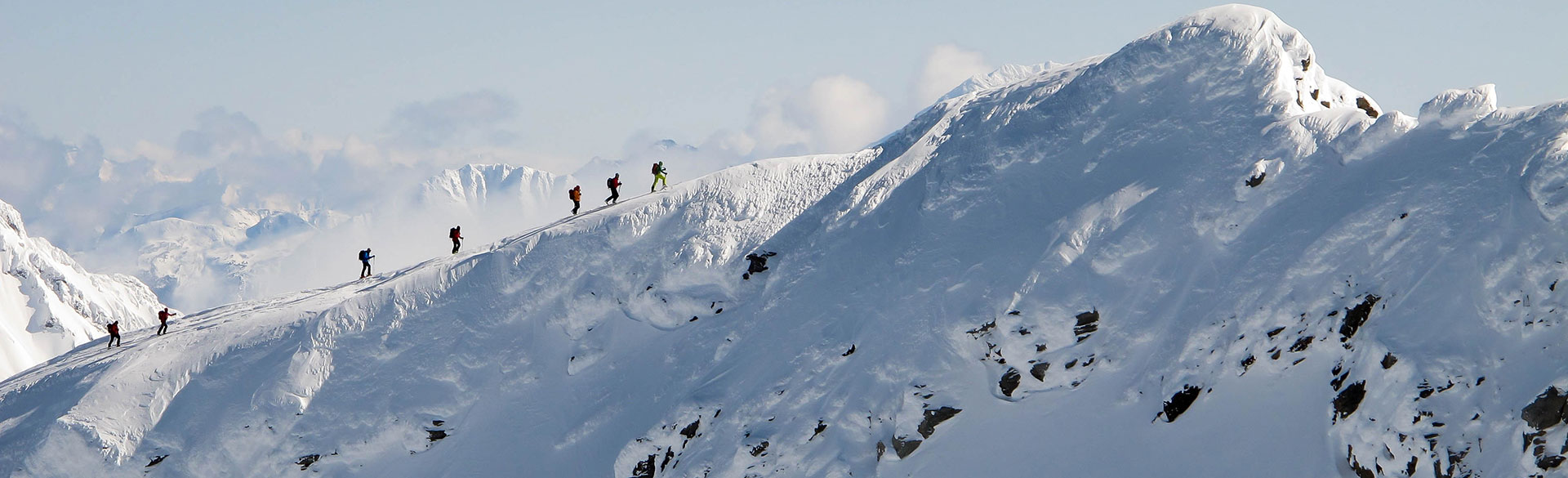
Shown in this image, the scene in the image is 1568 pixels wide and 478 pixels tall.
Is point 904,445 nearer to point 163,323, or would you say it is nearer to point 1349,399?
point 1349,399

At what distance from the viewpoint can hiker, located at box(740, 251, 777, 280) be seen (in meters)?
53.3

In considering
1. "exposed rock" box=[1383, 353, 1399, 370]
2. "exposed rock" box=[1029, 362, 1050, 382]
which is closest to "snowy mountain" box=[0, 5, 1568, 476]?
"exposed rock" box=[1383, 353, 1399, 370]

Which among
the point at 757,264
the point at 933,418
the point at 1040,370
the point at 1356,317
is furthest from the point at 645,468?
the point at 1356,317

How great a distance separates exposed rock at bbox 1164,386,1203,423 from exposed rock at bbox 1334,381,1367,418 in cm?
475

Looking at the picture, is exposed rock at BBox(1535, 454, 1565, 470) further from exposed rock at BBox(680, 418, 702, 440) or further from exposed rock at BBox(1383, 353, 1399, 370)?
exposed rock at BBox(680, 418, 702, 440)

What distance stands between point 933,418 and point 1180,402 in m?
9.55

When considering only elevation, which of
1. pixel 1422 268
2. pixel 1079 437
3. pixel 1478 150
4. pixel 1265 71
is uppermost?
pixel 1265 71

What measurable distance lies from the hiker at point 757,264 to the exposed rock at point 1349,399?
85.7 ft

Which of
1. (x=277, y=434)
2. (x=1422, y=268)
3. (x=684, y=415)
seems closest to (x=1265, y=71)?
(x=1422, y=268)

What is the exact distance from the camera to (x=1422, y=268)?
3803cm

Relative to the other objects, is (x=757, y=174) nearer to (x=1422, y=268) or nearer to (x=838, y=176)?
(x=838, y=176)

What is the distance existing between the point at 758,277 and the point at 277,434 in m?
23.9

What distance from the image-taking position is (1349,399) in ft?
121

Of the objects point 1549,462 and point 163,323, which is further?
point 163,323
